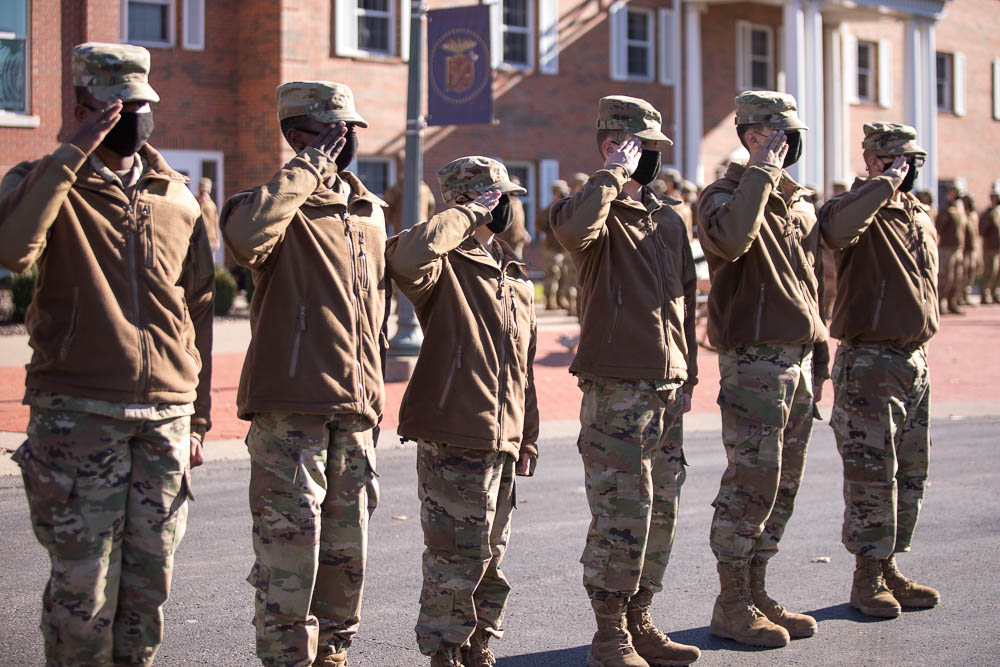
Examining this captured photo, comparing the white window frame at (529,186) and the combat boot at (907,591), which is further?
the white window frame at (529,186)

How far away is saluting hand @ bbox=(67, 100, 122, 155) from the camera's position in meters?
3.91

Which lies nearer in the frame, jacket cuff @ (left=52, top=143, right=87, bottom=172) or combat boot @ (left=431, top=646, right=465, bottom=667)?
jacket cuff @ (left=52, top=143, right=87, bottom=172)

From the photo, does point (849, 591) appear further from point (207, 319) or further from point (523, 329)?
point (207, 319)

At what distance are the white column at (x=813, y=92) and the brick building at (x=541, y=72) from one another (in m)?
0.05

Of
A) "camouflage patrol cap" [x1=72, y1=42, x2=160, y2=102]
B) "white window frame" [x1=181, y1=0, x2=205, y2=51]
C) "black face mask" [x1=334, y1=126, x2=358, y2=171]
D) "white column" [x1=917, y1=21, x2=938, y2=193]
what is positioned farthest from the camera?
"white column" [x1=917, y1=21, x2=938, y2=193]

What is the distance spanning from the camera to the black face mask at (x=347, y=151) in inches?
183

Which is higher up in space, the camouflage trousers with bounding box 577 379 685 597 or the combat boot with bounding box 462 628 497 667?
the camouflage trousers with bounding box 577 379 685 597

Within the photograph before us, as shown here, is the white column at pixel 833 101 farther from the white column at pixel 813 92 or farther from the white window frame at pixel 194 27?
the white window frame at pixel 194 27

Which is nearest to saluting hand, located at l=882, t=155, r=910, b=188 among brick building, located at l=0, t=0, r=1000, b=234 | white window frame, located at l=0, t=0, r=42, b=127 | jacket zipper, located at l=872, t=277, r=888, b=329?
jacket zipper, located at l=872, t=277, r=888, b=329

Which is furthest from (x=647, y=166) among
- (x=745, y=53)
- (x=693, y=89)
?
(x=745, y=53)

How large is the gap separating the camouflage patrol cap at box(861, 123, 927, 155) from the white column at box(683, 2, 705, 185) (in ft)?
76.9

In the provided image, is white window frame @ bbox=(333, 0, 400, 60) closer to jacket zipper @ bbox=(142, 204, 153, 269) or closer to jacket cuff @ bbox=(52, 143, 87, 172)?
jacket zipper @ bbox=(142, 204, 153, 269)

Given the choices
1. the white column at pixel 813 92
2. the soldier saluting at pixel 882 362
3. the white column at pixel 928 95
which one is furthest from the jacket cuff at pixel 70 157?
the white column at pixel 928 95

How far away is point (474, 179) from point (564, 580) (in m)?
2.58
